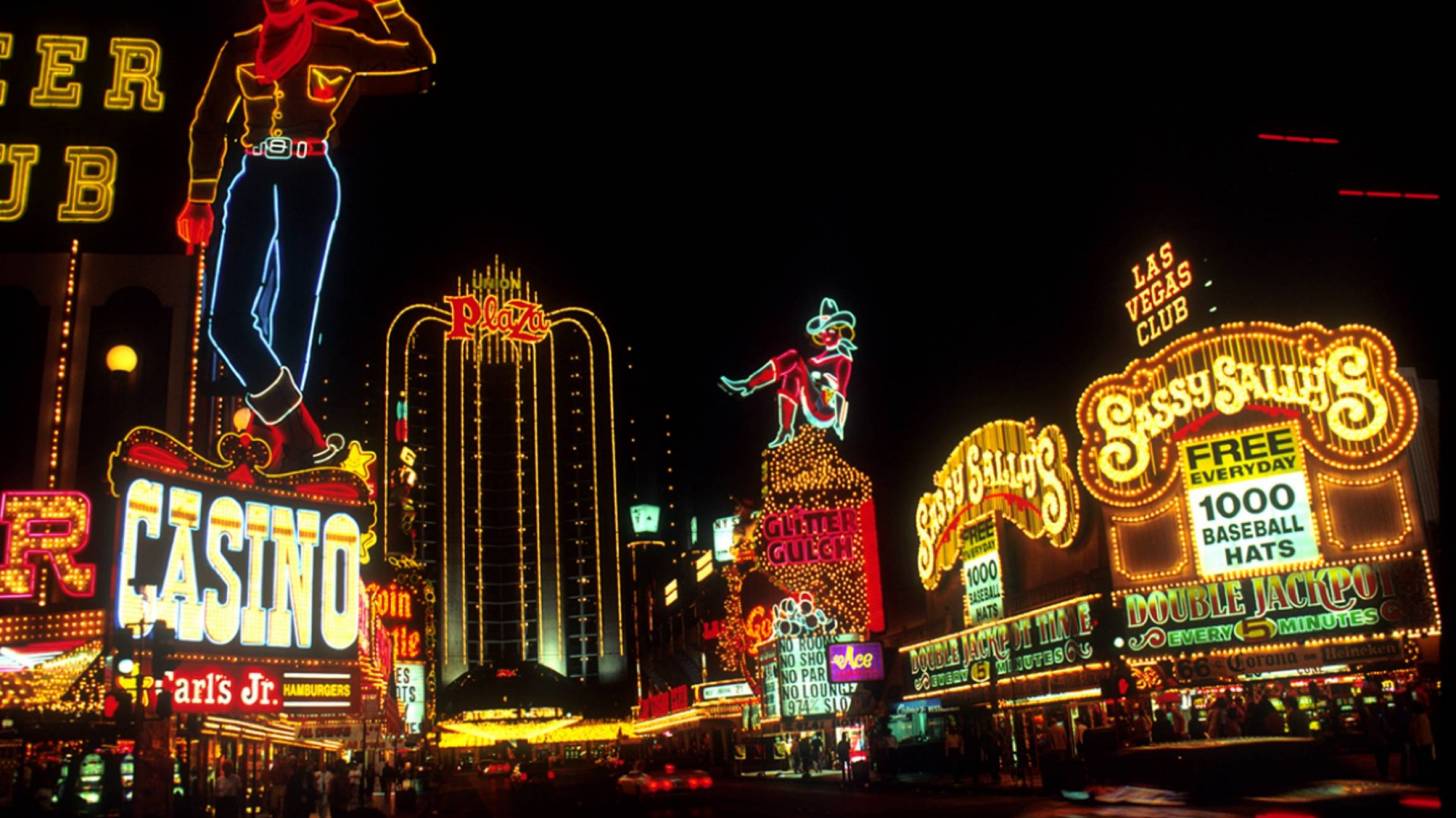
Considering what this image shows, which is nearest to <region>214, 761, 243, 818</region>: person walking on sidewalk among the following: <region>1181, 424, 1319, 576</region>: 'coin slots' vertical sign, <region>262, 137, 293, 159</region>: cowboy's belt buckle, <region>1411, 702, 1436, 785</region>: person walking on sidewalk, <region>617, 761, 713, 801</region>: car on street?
<region>617, 761, 713, 801</region>: car on street

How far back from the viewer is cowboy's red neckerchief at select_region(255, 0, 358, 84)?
105 ft

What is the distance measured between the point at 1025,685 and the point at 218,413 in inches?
1057

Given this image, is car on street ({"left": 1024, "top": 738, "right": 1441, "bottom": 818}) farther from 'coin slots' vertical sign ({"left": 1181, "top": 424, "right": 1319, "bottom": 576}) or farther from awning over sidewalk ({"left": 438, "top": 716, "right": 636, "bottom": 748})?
awning over sidewalk ({"left": 438, "top": 716, "right": 636, "bottom": 748})

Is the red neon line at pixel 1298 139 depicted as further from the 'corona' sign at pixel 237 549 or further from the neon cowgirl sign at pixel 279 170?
the 'corona' sign at pixel 237 549

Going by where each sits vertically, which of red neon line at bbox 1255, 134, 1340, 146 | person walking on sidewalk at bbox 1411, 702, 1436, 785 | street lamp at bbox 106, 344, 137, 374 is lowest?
person walking on sidewalk at bbox 1411, 702, 1436, 785

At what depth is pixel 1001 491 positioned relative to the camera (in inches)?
1481

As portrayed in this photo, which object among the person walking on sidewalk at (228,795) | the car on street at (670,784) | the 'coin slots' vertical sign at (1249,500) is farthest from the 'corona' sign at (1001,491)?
the person walking on sidewalk at (228,795)

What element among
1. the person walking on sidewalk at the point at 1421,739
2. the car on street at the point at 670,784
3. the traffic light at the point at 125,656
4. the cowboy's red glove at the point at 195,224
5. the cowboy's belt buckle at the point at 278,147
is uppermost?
the cowboy's belt buckle at the point at 278,147

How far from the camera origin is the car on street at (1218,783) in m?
11.8

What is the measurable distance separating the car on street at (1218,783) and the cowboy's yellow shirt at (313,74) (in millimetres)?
27427

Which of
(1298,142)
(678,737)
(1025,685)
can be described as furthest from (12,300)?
(678,737)

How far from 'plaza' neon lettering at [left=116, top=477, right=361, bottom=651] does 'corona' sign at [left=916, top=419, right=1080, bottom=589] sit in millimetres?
19931

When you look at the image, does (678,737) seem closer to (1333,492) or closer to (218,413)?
(218,413)

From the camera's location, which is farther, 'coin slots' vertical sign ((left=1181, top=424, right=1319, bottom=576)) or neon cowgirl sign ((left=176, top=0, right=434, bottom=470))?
neon cowgirl sign ((left=176, top=0, right=434, bottom=470))
